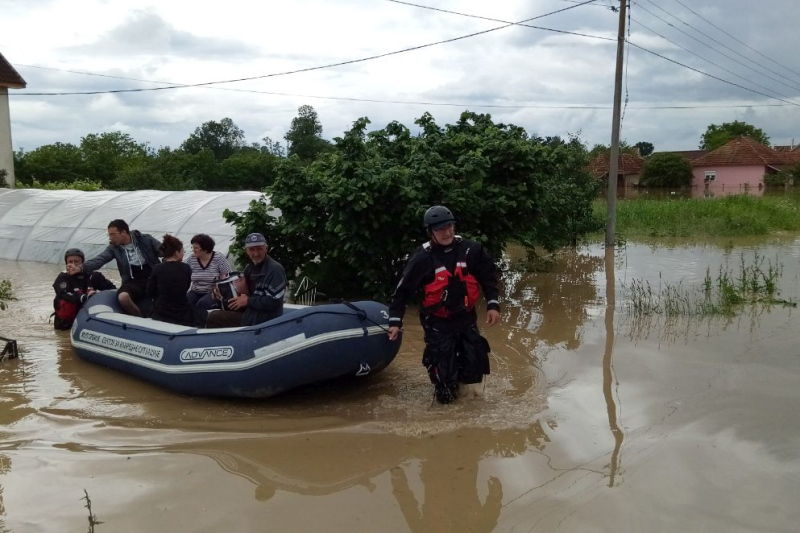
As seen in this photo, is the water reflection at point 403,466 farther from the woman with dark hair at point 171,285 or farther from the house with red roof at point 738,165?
the house with red roof at point 738,165

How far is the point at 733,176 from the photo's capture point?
50781 millimetres

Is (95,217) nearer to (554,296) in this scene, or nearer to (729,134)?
(554,296)

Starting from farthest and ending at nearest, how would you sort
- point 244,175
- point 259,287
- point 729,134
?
point 729,134
point 244,175
point 259,287

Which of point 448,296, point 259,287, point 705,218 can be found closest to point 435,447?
point 448,296

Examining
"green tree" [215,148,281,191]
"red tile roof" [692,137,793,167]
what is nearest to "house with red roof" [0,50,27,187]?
"green tree" [215,148,281,191]

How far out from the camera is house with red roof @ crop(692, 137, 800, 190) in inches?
1955

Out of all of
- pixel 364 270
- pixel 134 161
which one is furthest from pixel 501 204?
pixel 134 161

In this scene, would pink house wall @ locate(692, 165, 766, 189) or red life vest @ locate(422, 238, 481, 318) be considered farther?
pink house wall @ locate(692, 165, 766, 189)

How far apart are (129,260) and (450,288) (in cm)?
419

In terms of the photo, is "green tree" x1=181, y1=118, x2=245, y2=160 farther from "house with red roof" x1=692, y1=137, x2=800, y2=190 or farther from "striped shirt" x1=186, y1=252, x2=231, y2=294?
"striped shirt" x1=186, y1=252, x2=231, y2=294

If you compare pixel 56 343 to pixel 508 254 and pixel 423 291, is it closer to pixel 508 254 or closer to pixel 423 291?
pixel 423 291

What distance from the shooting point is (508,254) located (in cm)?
1819

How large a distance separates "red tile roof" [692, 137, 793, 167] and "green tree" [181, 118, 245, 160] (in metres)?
36.3

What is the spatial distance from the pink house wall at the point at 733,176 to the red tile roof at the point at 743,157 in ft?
1.20
